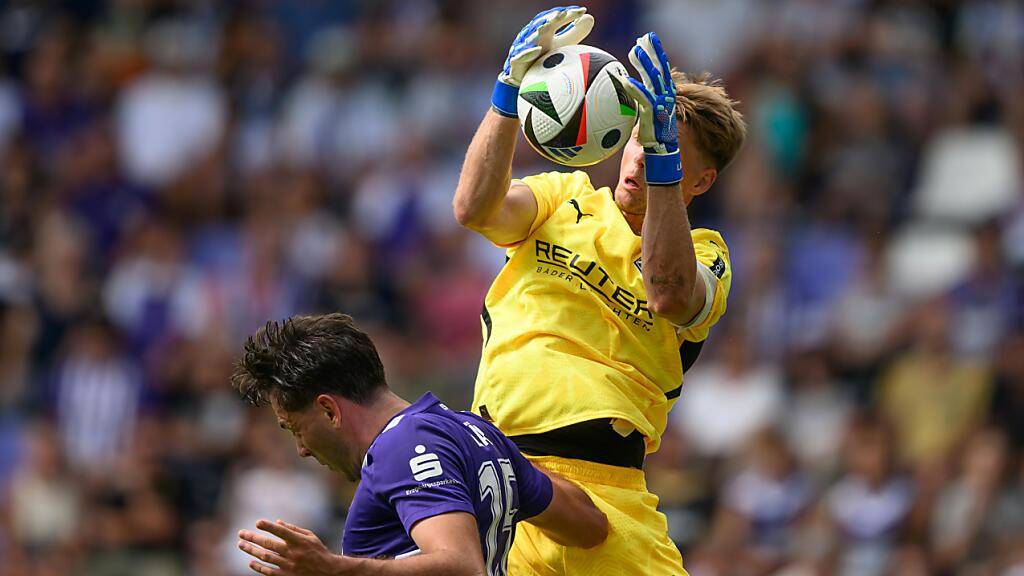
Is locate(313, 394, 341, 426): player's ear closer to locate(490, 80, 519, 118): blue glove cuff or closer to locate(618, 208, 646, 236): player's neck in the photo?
locate(490, 80, 519, 118): blue glove cuff

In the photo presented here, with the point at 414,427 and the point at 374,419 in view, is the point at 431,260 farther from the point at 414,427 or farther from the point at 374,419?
the point at 414,427

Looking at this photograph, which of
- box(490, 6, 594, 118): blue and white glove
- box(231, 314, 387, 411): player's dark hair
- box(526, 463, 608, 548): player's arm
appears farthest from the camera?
box(490, 6, 594, 118): blue and white glove

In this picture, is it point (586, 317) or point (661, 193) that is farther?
point (586, 317)

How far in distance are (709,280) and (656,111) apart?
0.69 m

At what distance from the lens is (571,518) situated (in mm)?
5793

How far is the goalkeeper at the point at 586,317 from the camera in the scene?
5980mm

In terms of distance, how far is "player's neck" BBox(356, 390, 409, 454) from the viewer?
536 centimetres

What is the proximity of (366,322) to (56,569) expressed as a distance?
3.04m

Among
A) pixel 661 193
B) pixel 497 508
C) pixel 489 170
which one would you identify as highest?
pixel 489 170

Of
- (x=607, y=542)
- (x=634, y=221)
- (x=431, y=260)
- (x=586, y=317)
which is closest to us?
(x=607, y=542)

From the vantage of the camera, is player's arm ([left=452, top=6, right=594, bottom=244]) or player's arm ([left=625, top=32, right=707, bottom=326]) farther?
player's arm ([left=452, top=6, right=594, bottom=244])

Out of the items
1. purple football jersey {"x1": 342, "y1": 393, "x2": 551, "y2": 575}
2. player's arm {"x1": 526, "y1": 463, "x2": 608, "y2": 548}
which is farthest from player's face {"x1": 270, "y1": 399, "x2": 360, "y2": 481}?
player's arm {"x1": 526, "y1": 463, "x2": 608, "y2": 548}

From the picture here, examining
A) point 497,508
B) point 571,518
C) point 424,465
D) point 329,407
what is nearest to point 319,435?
point 329,407

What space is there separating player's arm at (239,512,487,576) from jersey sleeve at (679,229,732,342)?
52.1 inches
